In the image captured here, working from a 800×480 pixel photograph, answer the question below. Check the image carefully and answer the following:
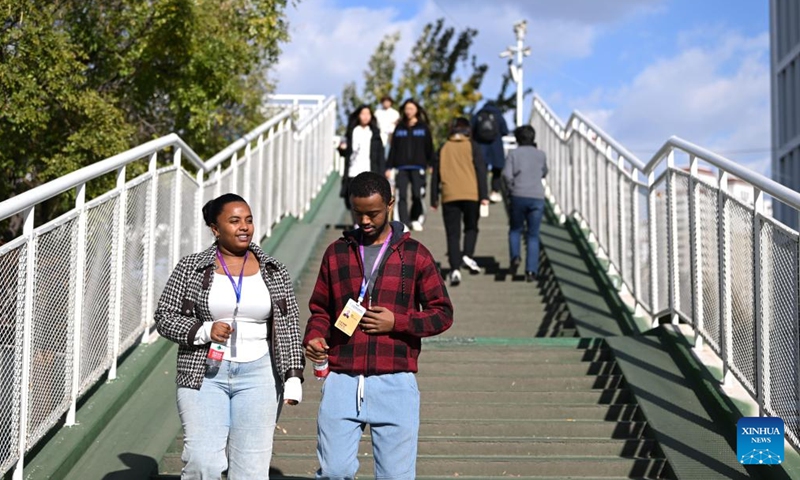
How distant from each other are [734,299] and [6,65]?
633 cm

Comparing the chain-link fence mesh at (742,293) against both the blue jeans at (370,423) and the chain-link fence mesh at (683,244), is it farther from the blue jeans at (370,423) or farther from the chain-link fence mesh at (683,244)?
the blue jeans at (370,423)

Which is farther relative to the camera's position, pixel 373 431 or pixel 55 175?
pixel 55 175

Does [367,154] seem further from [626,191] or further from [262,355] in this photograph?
[262,355]

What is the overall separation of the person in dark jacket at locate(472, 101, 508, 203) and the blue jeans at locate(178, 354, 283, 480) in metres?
9.86

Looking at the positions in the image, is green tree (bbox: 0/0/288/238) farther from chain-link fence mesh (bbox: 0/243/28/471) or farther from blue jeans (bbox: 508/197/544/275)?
chain-link fence mesh (bbox: 0/243/28/471)

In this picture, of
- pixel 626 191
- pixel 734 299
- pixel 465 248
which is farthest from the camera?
pixel 465 248

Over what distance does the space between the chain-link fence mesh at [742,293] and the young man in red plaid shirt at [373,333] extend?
2.30m

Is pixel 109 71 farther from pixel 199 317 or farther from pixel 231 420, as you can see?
pixel 231 420

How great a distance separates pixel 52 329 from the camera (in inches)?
244

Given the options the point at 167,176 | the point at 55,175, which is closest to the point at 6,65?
the point at 55,175

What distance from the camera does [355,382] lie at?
16.2 feet

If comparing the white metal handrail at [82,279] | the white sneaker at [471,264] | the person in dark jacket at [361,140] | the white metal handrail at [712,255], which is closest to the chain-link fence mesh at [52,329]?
Result: the white metal handrail at [82,279]

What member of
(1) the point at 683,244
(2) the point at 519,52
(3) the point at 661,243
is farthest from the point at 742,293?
(2) the point at 519,52

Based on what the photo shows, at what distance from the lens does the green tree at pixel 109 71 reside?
10453 millimetres
